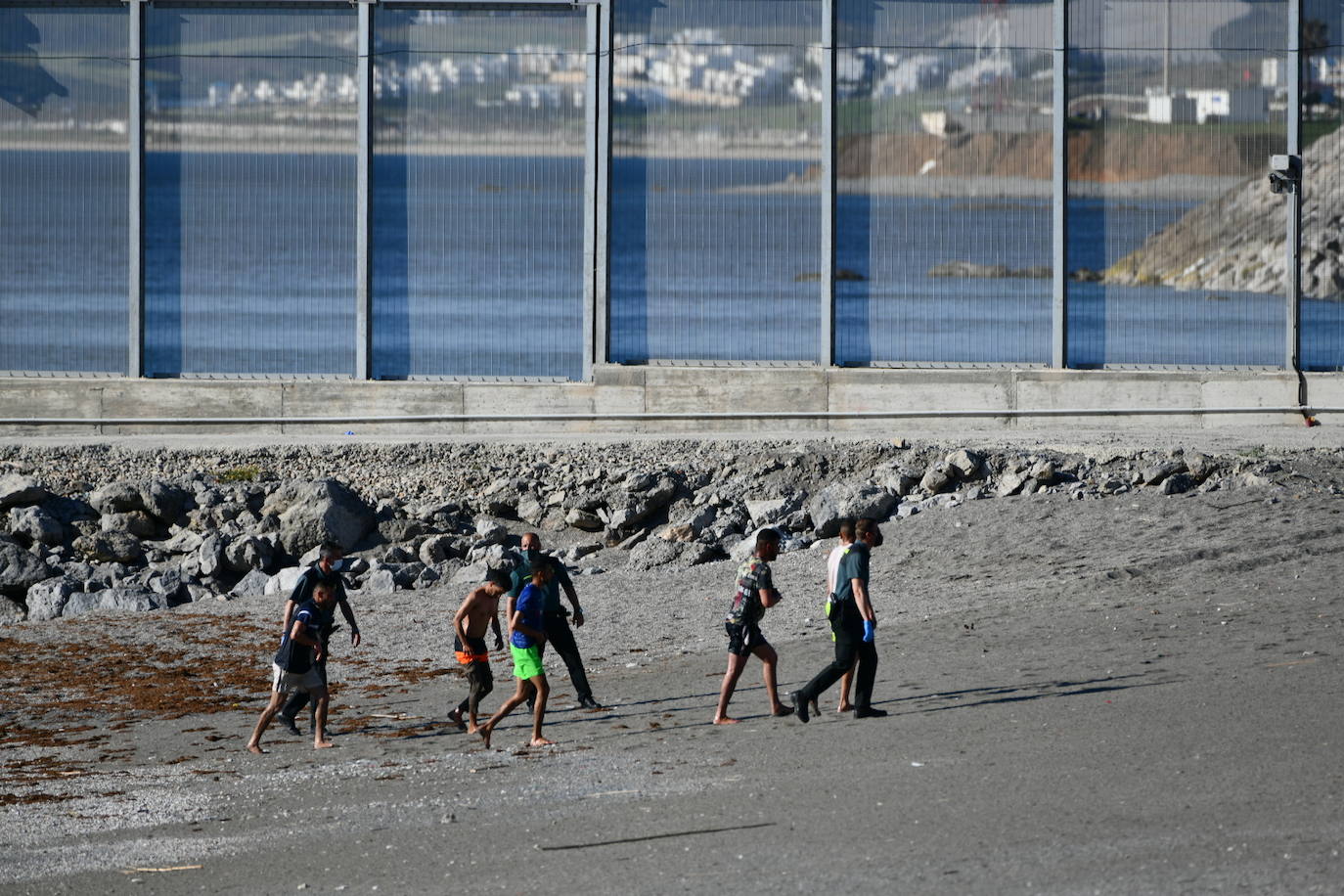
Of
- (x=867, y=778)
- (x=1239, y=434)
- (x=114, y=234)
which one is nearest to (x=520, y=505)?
(x=114, y=234)

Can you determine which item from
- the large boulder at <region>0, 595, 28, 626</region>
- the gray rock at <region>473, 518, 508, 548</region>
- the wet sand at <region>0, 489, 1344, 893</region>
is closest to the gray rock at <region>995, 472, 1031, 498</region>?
the wet sand at <region>0, 489, 1344, 893</region>

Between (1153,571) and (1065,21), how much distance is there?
10362mm

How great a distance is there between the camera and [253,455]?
23.8 metres

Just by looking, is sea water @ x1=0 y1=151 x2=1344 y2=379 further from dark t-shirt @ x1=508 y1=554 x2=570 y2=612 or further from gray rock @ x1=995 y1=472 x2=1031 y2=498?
dark t-shirt @ x1=508 y1=554 x2=570 y2=612

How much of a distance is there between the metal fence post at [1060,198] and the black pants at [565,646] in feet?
43.1

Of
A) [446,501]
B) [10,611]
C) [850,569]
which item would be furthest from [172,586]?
[850,569]

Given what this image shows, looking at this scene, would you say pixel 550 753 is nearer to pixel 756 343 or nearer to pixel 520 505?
pixel 520 505

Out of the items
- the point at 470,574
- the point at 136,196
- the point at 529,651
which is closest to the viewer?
the point at 529,651

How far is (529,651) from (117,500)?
12.3m

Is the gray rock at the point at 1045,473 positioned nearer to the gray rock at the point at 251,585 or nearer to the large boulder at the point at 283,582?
the large boulder at the point at 283,582

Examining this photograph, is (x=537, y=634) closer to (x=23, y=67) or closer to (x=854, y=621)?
(x=854, y=621)

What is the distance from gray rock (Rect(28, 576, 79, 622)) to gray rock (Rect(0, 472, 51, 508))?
281 cm

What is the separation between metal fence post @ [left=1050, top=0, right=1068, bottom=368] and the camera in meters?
24.3

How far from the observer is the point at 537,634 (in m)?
11.9
